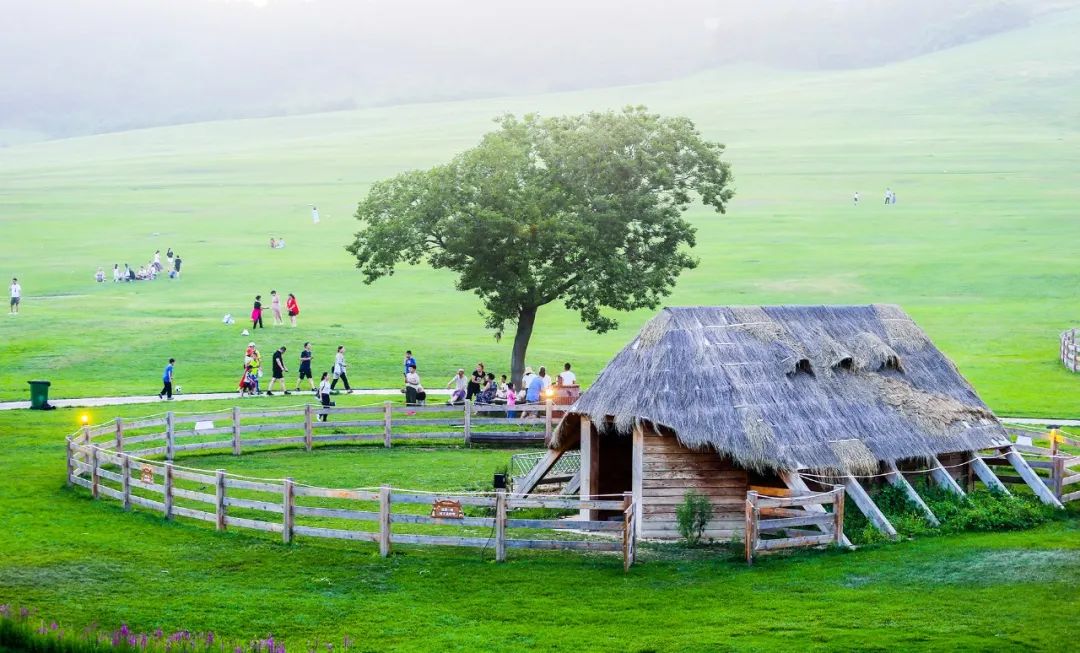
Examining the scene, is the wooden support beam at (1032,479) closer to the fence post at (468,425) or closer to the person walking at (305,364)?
the fence post at (468,425)

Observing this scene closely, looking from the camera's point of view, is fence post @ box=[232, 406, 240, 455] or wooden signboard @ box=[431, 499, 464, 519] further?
fence post @ box=[232, 406, 240, 455]

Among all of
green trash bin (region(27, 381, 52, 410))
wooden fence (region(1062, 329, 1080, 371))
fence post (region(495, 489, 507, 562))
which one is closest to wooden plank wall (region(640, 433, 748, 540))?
fence post (region(495, 489, 507, 562))

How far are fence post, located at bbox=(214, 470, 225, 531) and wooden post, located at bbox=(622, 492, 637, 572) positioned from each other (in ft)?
21.5

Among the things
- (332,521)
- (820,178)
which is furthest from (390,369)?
(820,178)

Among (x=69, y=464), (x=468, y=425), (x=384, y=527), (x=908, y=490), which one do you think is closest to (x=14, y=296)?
(x=468, y=425)

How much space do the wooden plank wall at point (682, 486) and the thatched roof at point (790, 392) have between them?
552 millimetres

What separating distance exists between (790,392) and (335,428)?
1378 cm

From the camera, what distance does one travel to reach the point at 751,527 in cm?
2069

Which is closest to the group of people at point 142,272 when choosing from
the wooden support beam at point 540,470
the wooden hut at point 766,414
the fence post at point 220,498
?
the wooden support beam at point 540,470

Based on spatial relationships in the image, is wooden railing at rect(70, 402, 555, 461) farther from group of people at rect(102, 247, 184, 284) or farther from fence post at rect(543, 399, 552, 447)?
group of people at rect(102, 247, 184, 284)

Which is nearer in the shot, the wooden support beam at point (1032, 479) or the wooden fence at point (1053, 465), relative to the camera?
the wooden support beam at point (1032, 479)

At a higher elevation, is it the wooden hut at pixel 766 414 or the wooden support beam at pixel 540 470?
the wooden hut at pixel 766 414

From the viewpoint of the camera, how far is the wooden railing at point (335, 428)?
31.1m

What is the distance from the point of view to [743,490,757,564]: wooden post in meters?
20.5
